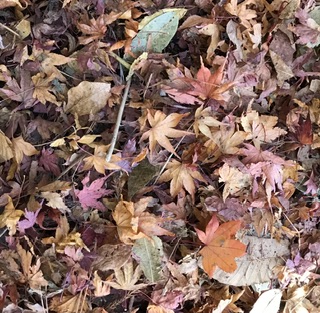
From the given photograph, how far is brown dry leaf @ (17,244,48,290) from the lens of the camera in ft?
3.15

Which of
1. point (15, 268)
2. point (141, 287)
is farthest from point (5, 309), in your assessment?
point (141, 287)

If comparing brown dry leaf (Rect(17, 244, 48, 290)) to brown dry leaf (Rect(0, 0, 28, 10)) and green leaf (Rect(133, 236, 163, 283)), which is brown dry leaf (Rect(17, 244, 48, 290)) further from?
brown dry leaf (Rect(0, 0, 28, 10))

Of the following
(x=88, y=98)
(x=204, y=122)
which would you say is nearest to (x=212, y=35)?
(x=204, y=122)

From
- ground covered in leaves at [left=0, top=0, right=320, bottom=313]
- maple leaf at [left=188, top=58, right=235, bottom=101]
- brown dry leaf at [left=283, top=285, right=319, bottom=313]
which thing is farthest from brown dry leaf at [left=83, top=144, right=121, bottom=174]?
brown dry leaf at [left=283, top=285, right=319, bottom=313]

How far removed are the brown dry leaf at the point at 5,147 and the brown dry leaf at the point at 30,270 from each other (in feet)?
0.60

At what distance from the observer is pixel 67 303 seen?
0.99m

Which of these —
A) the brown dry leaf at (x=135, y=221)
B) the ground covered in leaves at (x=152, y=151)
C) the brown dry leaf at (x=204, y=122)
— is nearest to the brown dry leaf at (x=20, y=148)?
the ground covered in leaves at (x=152, y=151)

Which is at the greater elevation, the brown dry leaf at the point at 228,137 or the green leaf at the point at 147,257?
the brown dry leaf at the point at 228,137

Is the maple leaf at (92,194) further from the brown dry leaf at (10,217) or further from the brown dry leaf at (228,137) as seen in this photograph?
the brown dry leaf at (228,137)

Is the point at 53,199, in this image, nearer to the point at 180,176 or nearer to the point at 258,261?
the point at 180,176

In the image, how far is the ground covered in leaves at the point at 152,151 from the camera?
991mm

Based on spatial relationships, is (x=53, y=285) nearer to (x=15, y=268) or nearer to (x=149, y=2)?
(x=15, y=268)

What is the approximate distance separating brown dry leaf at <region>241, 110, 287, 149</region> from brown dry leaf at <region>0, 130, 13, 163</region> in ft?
1.62

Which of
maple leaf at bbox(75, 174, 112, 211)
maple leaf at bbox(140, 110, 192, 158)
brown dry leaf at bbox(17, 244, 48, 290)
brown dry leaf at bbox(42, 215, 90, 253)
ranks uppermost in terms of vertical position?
maple leaf at bbox(140, 110, 192, 158)
